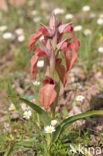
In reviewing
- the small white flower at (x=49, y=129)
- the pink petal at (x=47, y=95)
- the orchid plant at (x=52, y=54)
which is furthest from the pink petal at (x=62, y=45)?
the small white flower at (x=49, y=129)

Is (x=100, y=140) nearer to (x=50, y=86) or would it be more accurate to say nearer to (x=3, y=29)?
(x=50, y=86)

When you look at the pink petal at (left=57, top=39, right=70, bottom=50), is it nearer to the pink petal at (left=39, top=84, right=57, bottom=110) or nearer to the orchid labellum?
the orchid labellum

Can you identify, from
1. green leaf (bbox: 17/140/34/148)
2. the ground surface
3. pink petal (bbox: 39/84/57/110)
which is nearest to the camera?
pink petal (bbox: 39/84/57/110)

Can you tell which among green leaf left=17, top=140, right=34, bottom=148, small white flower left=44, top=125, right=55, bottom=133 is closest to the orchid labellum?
small white flower left=44, top=125, right=55, bottom=133

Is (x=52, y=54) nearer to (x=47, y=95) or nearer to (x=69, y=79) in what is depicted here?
(x=47, y=95)

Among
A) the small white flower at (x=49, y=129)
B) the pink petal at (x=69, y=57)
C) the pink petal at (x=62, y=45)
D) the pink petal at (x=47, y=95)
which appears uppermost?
the pink petal at (x=62, y=45)

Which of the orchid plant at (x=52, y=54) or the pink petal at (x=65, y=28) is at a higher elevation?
the pink petal at (x=65, y=28)

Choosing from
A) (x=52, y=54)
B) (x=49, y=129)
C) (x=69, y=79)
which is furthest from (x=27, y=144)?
(x=69, y=79)

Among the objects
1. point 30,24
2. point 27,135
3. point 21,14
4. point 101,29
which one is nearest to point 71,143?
point 27,135

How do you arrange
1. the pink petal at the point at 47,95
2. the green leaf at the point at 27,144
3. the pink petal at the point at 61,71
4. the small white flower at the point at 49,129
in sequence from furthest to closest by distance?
the green leaf at the point at 27,144
the small white flower at the point at 49,129
the pink petal at the point at 61,71
the pink petal at the point at 47,95

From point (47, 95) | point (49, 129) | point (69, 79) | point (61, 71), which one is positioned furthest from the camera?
point (69, 79)

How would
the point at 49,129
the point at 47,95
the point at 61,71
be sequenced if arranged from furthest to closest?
the point at 49,129, the point at 61,71, the point at 47,95

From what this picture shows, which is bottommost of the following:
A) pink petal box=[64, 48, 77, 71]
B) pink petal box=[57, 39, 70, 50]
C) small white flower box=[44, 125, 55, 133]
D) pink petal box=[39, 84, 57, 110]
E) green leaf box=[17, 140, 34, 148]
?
green leaf box=[17, 140, 34, 148]

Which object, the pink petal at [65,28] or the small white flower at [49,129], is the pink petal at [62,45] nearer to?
the pink petal at [65,28]
